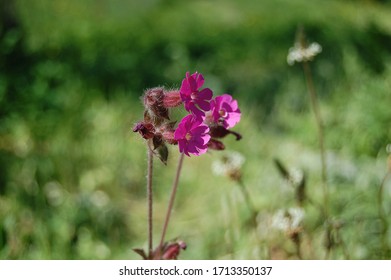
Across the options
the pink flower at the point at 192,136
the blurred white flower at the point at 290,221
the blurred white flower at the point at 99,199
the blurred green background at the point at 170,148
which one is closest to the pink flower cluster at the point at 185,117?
the pink flower at the point at 192,136

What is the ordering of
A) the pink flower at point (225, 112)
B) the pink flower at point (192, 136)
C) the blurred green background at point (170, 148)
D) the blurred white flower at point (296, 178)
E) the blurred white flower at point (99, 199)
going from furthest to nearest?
1. the blurred white flower at point (99, 199)
2. the blurred green background at point (170, 148)
3. the blurred white flower at point (296, 178)
4. the pink flower at point (225, 112)
5. the pink flower at point (192, 136)

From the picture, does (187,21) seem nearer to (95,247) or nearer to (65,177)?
(65,177)

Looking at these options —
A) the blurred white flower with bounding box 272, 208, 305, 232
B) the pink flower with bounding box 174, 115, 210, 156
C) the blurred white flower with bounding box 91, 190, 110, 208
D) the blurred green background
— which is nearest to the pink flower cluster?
the pink flower with bounding box 174, 115, 210, 156

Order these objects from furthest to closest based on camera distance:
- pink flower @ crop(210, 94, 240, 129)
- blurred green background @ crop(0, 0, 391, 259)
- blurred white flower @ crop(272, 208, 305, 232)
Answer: blurred green background @ crop(0, 0, 391, 259) < blurred white flower @ crop(272, 208, 305, 232) < pink flower @ crop(210, 94, 240, 129)

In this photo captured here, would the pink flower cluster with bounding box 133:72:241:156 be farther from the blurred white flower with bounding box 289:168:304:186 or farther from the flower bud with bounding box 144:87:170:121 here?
the blurred white flower with bounding box 289:168:304:186

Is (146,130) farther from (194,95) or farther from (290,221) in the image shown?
(290,221)

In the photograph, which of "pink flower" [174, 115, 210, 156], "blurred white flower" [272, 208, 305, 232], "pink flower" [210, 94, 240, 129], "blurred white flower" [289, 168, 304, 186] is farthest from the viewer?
"blurred white flower" [289, 168, 304, 186]

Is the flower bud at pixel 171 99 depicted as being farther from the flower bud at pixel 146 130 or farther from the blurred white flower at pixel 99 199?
the blurred white flower at pixel 99 199
